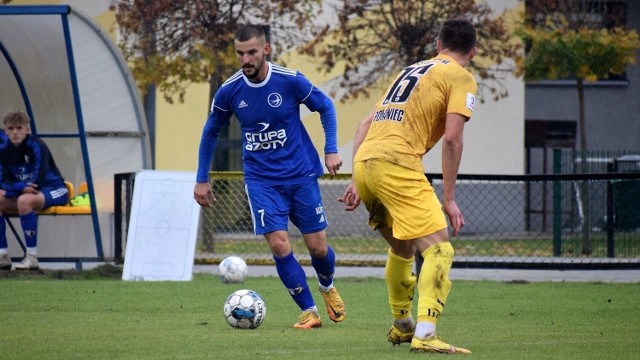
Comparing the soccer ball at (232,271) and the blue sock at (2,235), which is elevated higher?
the blue sock at (2,235)

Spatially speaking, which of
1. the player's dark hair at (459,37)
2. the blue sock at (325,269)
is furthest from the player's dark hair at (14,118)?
the player's dark hair at (459,37)

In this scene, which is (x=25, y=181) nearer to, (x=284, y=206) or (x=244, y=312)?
(x=284, y=206)

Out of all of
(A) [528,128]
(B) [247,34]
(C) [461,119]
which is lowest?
(A) [528,128]

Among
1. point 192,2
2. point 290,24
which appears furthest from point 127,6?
point 290,24

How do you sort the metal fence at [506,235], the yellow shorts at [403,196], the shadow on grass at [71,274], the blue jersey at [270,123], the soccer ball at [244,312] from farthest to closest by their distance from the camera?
the shadow on grass at [71,274], the metal fence at [506,235], the blue jersey at [270,123], the soccer ball at [244,312], the yellow shorts at [403,196]

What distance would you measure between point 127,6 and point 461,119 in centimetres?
1350

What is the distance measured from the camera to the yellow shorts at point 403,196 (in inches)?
286

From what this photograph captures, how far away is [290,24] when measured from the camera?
22.2 meters

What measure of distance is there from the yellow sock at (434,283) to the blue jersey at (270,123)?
2.34 meters

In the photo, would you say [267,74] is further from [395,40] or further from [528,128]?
[528,128]

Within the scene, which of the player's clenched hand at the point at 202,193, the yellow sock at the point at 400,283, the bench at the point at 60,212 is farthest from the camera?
the bench at the point at 60,212

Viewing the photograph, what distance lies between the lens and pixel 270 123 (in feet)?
30.7

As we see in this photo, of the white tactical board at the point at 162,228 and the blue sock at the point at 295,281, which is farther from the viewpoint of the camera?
the white tactical board at the point at 162,228

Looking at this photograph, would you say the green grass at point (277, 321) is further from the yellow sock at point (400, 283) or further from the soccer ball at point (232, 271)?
the yellow sock at point (400, 283)
